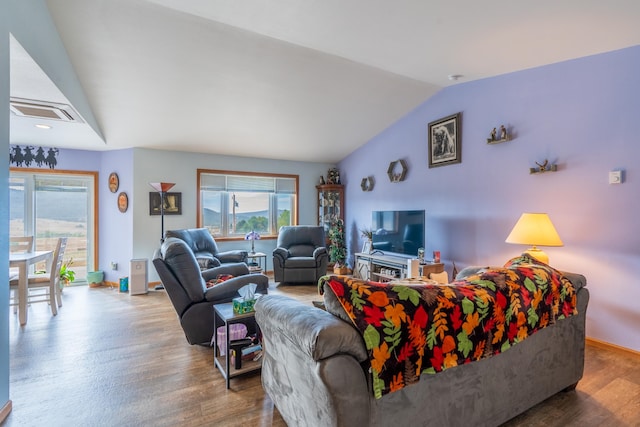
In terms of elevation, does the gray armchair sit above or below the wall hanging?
below

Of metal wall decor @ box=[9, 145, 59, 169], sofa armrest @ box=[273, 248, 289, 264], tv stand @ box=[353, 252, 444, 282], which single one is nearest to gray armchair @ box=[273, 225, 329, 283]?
sofa armrest @ box=[273, 248, 289, 264]

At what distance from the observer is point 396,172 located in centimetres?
516

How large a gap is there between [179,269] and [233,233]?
11.1ft

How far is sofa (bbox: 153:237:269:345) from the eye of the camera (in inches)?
101

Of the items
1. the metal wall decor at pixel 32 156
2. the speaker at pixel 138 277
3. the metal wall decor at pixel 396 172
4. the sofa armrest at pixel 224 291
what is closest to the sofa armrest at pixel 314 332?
the sofa armrest at pixel 224 291

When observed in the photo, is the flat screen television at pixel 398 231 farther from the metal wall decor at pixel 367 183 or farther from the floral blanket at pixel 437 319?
the floral blanket at pixel 437 319

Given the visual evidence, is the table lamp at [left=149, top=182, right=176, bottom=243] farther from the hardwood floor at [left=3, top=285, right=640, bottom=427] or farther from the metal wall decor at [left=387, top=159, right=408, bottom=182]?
the metal wall decor at [left=387, top=159, right=408, bottom=182]

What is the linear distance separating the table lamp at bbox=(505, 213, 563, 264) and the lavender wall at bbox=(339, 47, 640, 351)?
40 cm

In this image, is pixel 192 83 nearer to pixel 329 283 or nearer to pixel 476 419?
pixel 329 283

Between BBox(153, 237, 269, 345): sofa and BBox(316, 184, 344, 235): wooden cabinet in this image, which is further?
BBox(316, 184, 344, 235): wooden cabinet

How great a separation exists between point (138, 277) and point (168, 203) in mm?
1310

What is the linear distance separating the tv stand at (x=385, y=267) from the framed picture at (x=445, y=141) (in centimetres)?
145

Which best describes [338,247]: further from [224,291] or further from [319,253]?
[224,291]

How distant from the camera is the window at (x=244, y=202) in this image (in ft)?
18.7
